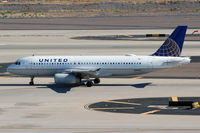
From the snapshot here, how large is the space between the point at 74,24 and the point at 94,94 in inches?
3858

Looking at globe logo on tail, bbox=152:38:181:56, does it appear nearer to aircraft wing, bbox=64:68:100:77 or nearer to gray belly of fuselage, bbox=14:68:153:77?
gray belly of fuselage, bbox=14:68:153:77

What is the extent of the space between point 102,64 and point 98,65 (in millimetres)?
510

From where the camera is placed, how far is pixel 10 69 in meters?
65.5

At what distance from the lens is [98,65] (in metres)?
63.4

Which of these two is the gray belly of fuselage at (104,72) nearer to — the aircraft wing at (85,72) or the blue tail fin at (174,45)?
the aircraft wing at (85,72)

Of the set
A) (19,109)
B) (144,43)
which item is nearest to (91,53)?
(144,43)

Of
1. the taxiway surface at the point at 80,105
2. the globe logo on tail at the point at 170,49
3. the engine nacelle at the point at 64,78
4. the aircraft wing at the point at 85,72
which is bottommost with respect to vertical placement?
the taxiway surface at the point at 80,105

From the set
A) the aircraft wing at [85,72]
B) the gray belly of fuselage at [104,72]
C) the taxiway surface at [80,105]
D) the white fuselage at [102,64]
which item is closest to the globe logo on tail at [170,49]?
the white fuselage at [102,64]

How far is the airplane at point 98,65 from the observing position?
62.4 metres

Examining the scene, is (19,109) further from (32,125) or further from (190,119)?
(190,119)

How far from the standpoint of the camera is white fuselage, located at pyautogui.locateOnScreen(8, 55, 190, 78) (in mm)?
62594

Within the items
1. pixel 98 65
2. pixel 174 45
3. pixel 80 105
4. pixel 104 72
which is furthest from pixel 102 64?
pixel 80 105

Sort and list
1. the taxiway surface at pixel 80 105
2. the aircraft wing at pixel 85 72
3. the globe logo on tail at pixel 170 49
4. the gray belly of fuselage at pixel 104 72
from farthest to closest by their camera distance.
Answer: the globe logo on tail at pixel 170 49, the gray belly of fuselage at pixel 104 72, the aircraft wing at pixel 85 72, the taxiway surface at pixel 80 105

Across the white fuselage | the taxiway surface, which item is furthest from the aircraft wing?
the taxiway surface
